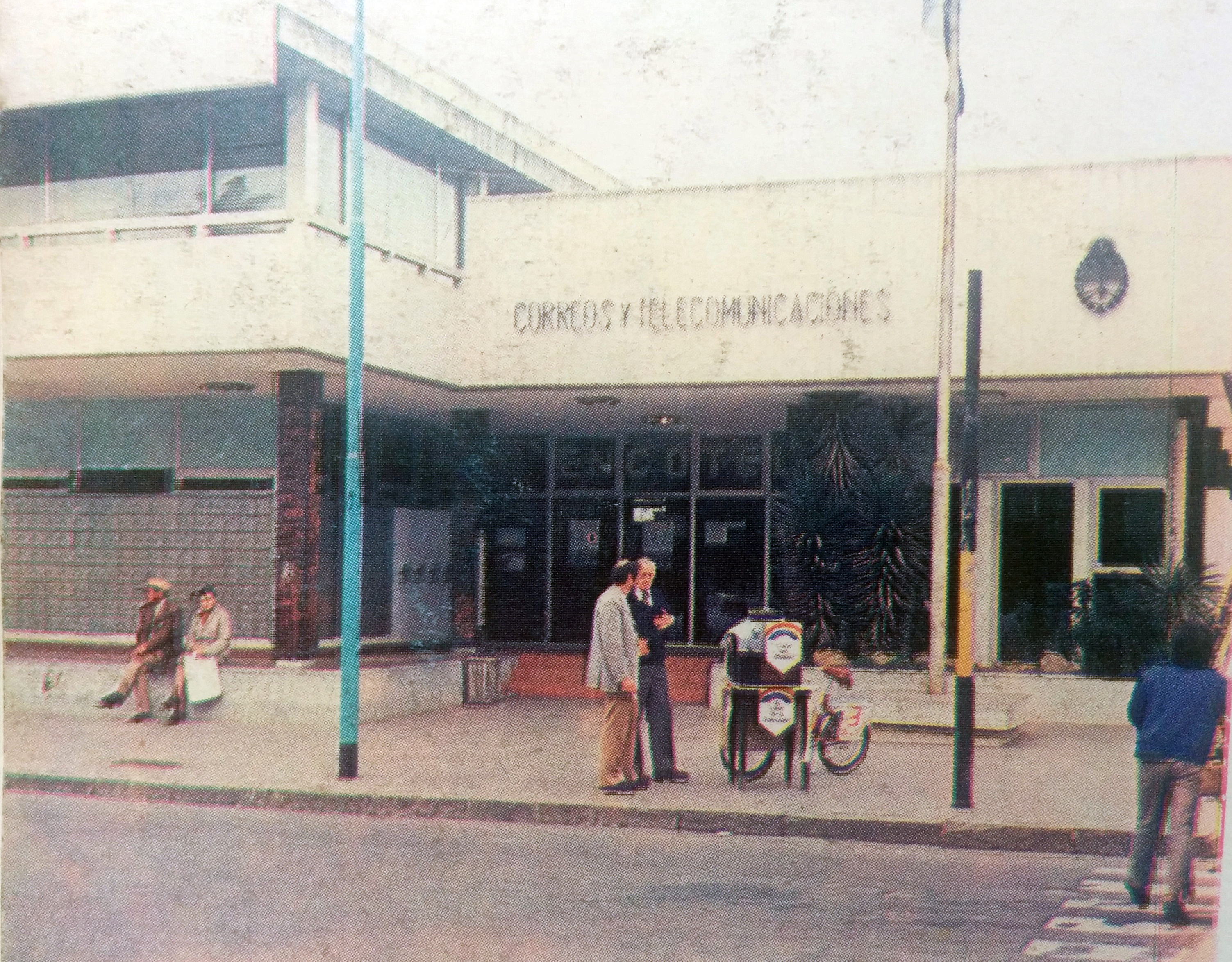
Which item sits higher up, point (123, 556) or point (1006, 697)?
point (123, 556)

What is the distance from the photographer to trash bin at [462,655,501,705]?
17250mm

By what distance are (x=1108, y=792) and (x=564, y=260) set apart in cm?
938

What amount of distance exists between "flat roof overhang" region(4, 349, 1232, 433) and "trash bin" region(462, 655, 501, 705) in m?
3.56

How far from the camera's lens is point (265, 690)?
15203mm

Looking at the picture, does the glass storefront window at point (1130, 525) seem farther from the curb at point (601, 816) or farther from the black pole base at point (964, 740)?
the curb at point (601, 816)

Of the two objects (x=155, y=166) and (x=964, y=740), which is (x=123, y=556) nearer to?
(x=155, y=166)

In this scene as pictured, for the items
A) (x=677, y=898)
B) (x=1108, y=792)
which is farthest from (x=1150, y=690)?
(x=1108, y=792)

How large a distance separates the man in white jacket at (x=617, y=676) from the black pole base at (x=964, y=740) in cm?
252

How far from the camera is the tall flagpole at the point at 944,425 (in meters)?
14.8

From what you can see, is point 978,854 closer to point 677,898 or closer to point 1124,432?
point 677,898

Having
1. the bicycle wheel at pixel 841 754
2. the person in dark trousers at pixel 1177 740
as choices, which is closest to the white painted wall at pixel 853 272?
the bicycle wheel at pixel 841 754

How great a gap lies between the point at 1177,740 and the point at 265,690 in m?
10.6

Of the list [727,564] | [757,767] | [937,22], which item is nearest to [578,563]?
[727,564]

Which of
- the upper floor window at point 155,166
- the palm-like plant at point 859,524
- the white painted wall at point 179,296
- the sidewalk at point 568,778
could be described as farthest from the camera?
the palm-like plant at point 859,524
